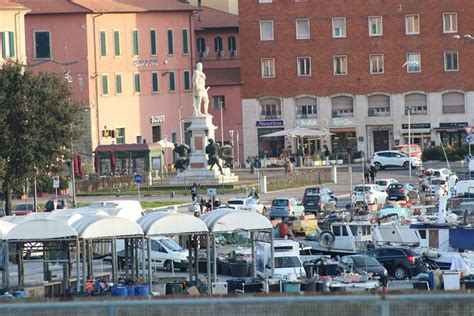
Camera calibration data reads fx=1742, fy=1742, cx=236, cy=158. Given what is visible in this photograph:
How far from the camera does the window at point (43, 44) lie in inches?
4317

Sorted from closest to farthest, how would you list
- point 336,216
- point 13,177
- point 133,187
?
point 336,216 < point 13,177 < point 133,187

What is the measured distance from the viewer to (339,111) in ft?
379

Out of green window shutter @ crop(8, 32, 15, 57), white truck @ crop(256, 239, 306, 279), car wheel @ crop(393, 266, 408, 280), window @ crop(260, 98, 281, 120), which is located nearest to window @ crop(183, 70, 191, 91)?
window @ crop(260, 98, 281, 120)

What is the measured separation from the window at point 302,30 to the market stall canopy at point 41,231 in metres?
74.7

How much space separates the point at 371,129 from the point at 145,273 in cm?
7068

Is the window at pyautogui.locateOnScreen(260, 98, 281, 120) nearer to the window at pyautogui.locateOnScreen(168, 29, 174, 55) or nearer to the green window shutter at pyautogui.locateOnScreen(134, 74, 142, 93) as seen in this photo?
the window at pyautogui.locateOnScreen(168, 29, 174, 55)

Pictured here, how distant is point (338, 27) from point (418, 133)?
9.06 metres

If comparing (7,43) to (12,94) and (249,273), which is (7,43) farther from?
(249,273)

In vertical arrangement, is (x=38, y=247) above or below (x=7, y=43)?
below

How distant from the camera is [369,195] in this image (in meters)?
75.6

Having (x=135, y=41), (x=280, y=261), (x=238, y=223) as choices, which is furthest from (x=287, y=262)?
(x=135, y=41)

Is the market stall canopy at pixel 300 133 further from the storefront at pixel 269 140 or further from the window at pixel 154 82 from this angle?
the window at pixel 154 82

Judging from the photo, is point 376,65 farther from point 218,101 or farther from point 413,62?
point 218,101

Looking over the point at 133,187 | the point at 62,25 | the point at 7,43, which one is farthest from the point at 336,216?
the point at 62,25
